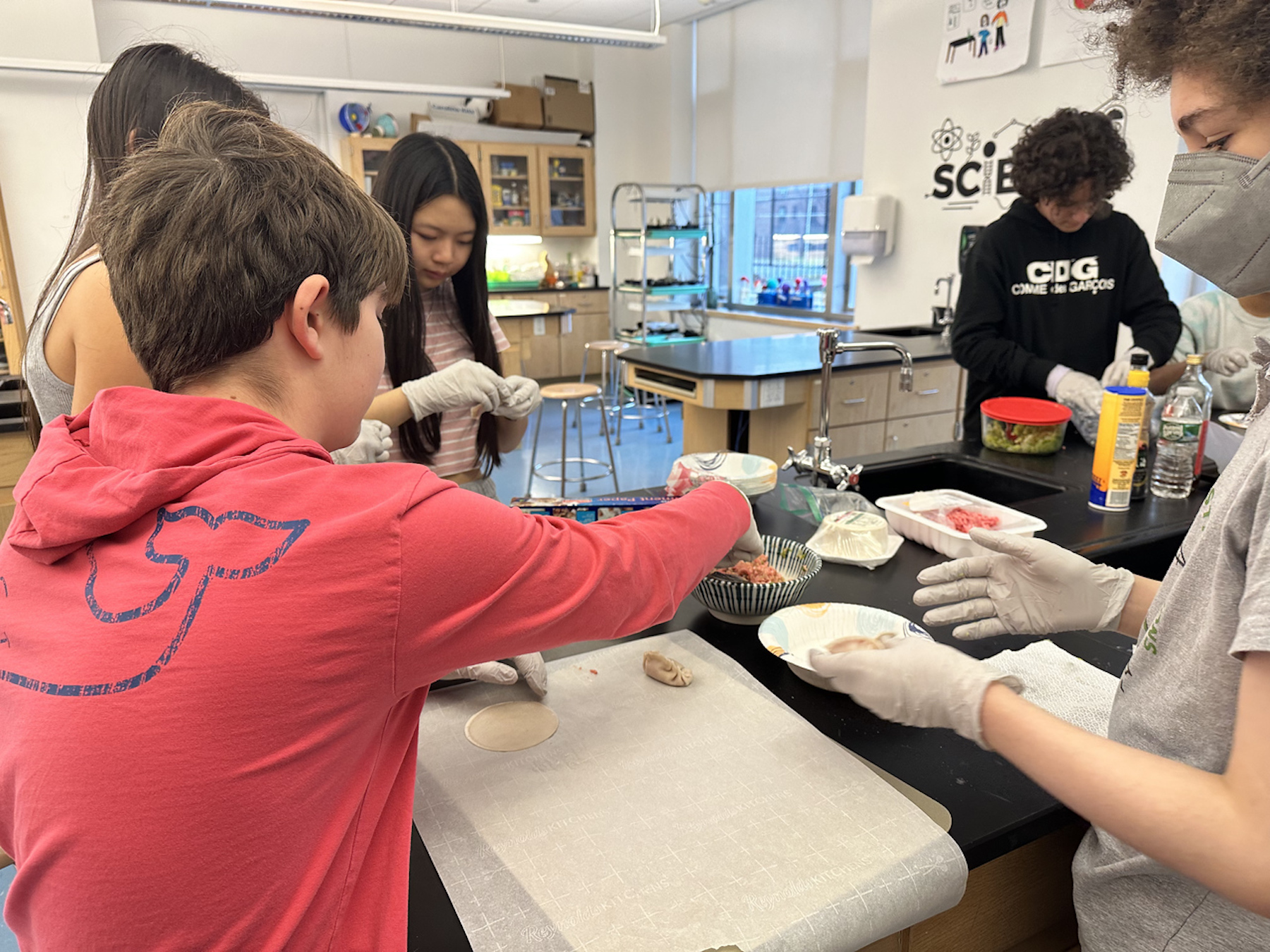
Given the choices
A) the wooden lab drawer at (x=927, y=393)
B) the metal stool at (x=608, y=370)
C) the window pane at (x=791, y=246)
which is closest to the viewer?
the wooden lab drawer at (x=927, y=393)

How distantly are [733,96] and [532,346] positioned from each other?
278 cm

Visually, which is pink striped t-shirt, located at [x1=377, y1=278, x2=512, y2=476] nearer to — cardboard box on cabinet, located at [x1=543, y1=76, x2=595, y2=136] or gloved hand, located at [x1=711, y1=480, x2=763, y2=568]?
gloved hand, located at [x1=711, y1=480, x2=763, y2=568]

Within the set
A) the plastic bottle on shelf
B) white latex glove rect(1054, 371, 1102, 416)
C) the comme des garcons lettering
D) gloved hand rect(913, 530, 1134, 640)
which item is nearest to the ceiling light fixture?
the comme des garcons lettering

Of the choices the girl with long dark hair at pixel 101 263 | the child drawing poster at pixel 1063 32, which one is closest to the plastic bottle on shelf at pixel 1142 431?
the girl with long dark hair at pixel 101 263

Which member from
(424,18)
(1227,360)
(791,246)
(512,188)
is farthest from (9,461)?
(791,246)

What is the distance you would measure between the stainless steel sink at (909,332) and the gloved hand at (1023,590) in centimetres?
378

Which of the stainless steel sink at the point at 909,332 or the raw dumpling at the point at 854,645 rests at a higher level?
the stainless steel sink at the point at 909,332

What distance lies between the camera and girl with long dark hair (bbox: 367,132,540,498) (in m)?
1.68

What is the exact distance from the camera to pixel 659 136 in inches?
314

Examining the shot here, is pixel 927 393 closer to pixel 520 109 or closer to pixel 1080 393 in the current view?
pixel 1080 393

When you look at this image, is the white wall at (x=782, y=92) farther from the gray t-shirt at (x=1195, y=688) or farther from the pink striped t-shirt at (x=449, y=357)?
the gray t-shirt at (x=1195, y=688)

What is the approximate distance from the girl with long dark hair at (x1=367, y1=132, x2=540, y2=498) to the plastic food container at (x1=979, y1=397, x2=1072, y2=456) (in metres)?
1.23

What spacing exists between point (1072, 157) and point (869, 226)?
9.47 feet

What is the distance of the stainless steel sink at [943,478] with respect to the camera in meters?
2.07
